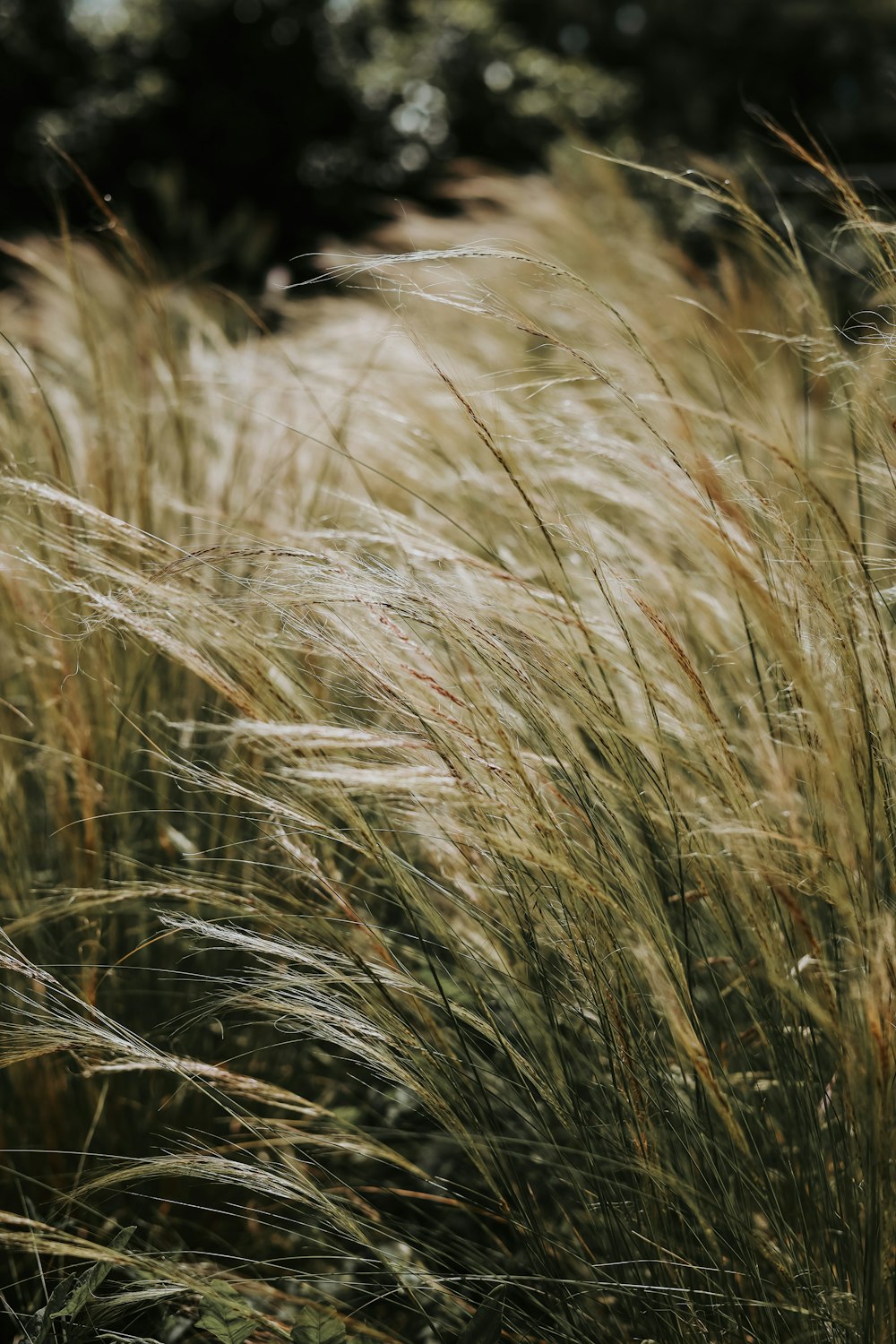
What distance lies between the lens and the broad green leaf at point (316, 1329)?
87 cm

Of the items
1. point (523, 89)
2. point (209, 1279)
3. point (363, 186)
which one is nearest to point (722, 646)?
point (209, 1279)

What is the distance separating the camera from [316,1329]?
0.88 meters

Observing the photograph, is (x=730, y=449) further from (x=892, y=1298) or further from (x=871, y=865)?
(x=892, y=1298)

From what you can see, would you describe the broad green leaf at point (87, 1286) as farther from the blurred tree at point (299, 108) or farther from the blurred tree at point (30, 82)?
the blurred tree at point (30, 82)

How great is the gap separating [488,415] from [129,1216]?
0.95m

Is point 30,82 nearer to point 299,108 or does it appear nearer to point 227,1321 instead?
point 299,108

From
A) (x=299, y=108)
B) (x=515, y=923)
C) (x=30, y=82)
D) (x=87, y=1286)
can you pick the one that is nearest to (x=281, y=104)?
(x=299, y=108)

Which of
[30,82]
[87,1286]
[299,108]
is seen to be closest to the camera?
[87,1286]

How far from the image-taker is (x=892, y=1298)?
82cm

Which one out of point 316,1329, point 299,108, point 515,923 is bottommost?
point 316,1329

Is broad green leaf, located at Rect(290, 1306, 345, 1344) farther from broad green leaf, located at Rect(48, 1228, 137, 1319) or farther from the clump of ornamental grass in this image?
broad green leaf, located at Rect(48, 1228, 137, 1319)

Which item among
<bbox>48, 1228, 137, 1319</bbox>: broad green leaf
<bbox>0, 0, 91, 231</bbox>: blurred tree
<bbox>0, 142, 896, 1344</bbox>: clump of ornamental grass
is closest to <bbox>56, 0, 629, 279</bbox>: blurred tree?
<bbox>0, 0, 91, 231</bbox>: blurred tree

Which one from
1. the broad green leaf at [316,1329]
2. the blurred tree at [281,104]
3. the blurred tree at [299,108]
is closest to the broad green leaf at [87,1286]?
the broad green leaf at [316,1329]

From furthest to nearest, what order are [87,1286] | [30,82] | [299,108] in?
[299,108]
[30,82]
[87,1286]
